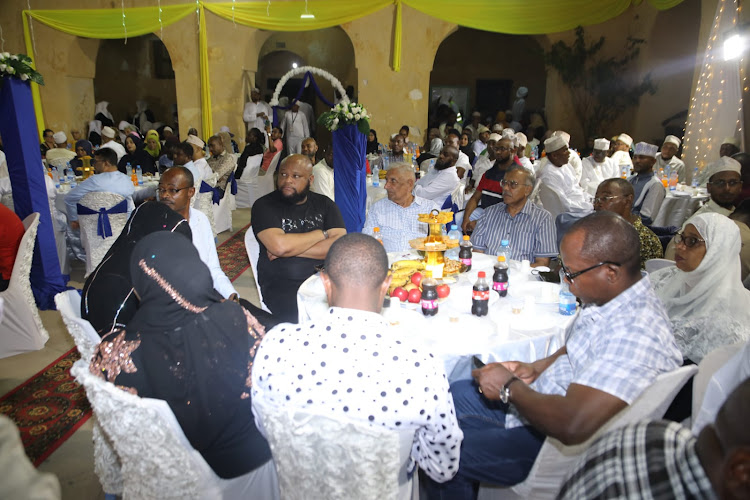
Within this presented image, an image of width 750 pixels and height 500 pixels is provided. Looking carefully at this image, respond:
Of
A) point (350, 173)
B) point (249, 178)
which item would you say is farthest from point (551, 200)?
point (249, 178)

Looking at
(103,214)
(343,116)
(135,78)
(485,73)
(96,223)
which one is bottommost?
(96,223)

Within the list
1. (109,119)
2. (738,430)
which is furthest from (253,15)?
(738,430)

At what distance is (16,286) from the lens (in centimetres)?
361

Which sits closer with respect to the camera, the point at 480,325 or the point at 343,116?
the point at 480,325

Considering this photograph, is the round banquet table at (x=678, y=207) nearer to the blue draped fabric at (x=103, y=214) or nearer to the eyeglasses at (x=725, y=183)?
the eyeglasses at (x=725, y=183)

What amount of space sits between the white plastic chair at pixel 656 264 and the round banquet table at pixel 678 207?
10.2 ft

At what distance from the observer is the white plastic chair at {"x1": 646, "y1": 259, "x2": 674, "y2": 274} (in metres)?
3.26

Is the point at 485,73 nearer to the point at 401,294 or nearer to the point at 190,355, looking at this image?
the point at 401,294

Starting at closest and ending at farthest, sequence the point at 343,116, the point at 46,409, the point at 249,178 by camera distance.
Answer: the point at 46,409
the point at 343,116
the point at 249,178

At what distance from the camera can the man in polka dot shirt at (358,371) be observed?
1427mm

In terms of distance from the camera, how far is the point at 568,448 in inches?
70.6

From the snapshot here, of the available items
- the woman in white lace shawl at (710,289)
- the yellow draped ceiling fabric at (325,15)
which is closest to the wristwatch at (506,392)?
the woman in white lace shawl at (710,289)

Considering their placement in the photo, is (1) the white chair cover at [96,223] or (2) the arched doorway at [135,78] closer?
(1) the white chair cover at [96,223]

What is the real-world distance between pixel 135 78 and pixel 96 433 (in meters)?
17.0
